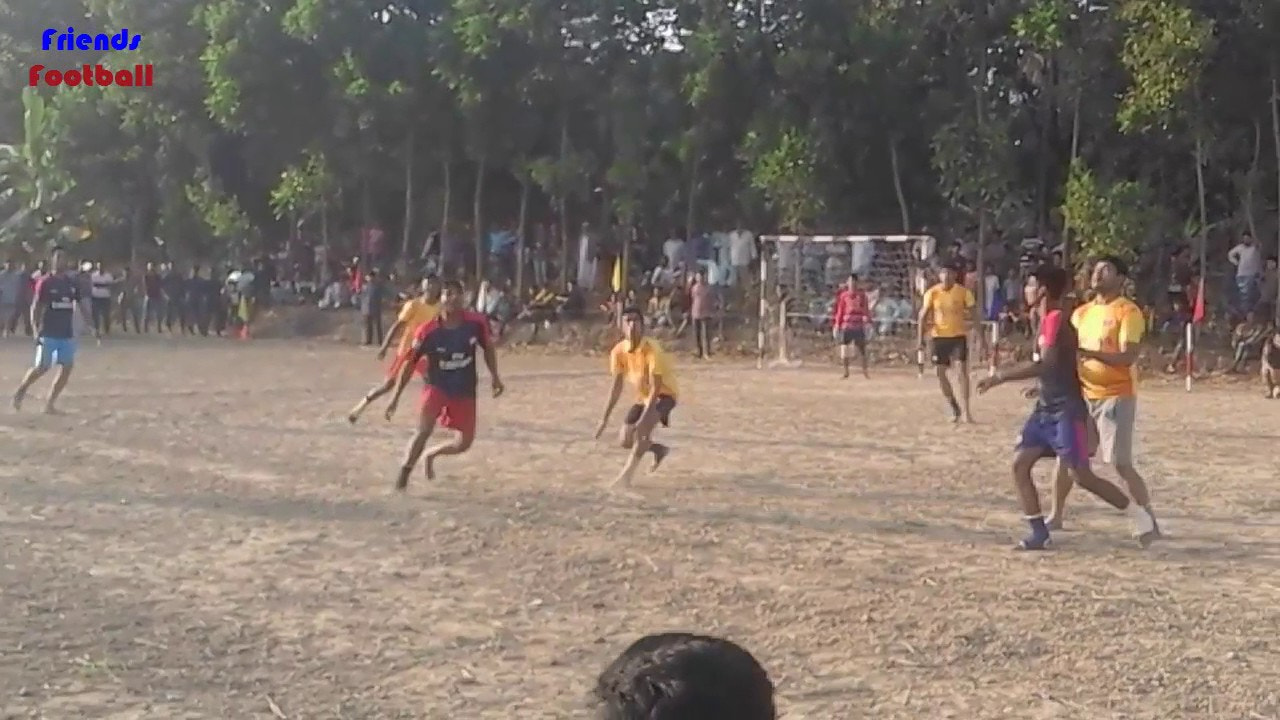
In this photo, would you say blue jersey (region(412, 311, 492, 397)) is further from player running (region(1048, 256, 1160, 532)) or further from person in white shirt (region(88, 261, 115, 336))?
person in white shirt (region(88, 261, 115, 336))

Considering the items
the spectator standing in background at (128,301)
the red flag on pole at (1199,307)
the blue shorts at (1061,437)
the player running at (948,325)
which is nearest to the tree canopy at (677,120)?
the red flag on pole at (1199,307)

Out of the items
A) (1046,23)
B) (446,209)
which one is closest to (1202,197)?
(1046,23)

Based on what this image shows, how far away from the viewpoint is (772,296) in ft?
95.8

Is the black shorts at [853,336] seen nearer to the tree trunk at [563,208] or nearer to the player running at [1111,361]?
the tree trunk at [563,208]

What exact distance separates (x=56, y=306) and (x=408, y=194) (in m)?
18.9

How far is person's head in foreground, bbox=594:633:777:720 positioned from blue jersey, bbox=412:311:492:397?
29.3 feet

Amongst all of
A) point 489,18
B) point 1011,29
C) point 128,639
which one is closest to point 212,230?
point 489,18

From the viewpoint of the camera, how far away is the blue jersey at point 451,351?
35.9 feet

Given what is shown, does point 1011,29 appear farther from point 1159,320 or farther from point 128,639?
point 128,639

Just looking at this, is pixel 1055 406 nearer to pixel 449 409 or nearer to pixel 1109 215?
pixel 449 409

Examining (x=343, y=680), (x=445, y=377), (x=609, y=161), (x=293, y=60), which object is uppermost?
(x=293, y=60)

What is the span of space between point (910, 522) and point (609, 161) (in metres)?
22.8

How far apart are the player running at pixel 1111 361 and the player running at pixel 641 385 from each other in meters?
3.02

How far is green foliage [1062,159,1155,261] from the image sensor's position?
82.6ft
